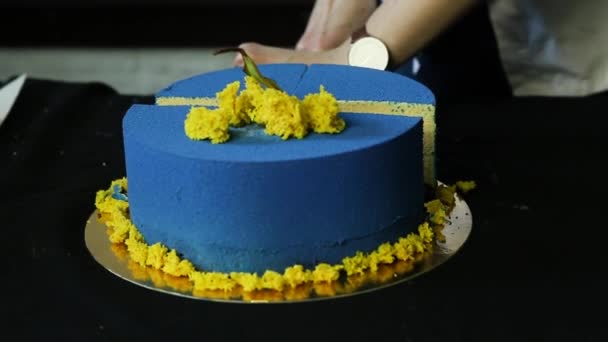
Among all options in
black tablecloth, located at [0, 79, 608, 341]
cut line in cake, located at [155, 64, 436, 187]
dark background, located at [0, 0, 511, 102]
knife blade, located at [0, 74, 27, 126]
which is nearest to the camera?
black tablecloth, located at [0, 79, 608, 341]

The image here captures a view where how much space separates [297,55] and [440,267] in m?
0.55

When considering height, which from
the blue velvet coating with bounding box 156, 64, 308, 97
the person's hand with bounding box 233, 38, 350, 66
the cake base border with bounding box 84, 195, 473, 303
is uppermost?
the blue velvet coating with bounding box 156, 64, 308, 97

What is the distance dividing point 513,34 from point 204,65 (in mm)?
1402

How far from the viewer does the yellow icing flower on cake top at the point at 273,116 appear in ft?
3.69

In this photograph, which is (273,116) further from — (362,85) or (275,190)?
(362,85)

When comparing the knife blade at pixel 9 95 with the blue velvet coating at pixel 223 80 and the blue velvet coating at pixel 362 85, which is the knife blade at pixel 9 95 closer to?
the blue velvet coating at pixel 223 80

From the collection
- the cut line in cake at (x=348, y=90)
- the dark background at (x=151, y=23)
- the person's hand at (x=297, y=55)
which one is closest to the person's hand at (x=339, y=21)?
the person's hand at (x=297, y=55)

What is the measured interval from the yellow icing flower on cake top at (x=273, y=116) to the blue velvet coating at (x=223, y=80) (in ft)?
0.40

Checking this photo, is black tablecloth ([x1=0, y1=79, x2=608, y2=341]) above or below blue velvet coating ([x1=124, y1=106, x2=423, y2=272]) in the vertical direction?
below

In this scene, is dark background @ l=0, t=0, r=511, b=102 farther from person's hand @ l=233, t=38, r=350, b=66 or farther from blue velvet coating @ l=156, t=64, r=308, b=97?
blue velvet coating @ l=156, t=64, r=308, b=97

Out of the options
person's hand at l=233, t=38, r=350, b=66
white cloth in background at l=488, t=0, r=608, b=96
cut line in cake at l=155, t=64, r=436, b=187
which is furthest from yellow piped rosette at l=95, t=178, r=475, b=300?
white cloth in background at l=488, t=0, r=608, b=96

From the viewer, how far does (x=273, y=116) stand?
113 centimetres

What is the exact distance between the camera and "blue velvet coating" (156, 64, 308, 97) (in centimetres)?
130

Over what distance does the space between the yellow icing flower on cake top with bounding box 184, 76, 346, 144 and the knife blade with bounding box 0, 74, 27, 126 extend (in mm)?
695
